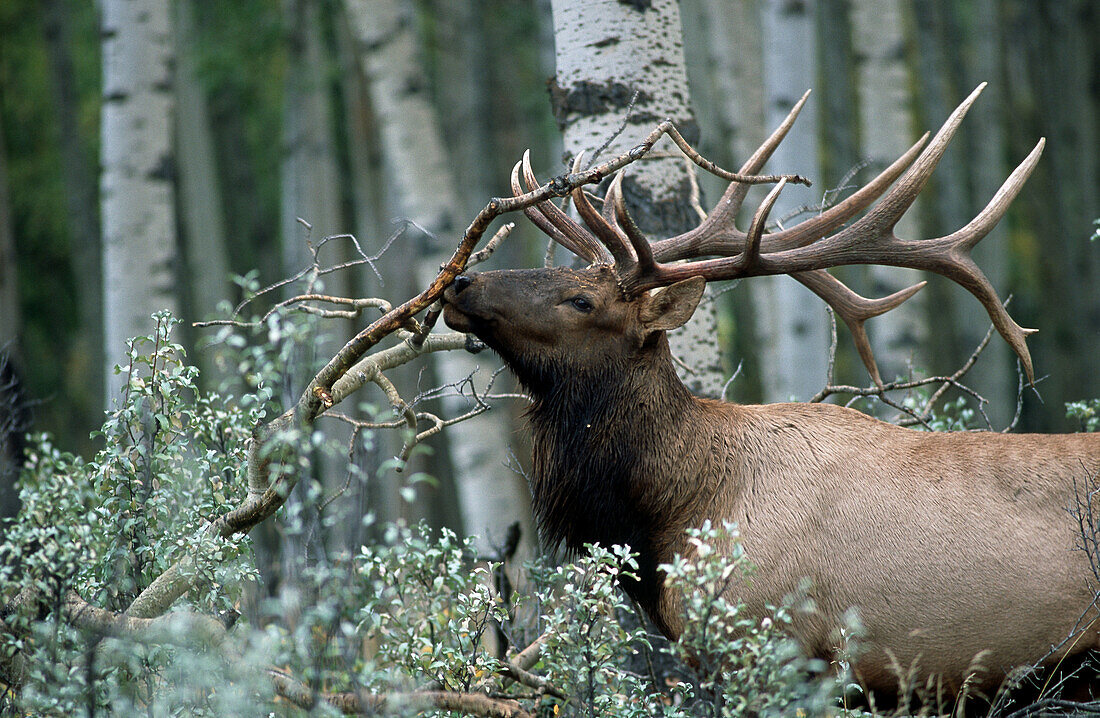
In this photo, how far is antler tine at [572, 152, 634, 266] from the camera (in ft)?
12.2

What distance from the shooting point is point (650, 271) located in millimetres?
3783

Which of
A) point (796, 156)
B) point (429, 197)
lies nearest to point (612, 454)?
point (429, 197)

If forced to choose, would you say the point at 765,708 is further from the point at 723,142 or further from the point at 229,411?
the point at 723,142

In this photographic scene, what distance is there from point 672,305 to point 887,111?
550 centimetres

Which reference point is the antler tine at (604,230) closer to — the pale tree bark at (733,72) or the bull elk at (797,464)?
the bull elk at (797,464)

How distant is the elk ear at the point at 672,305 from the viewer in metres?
3.67

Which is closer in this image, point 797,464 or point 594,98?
point 797,464

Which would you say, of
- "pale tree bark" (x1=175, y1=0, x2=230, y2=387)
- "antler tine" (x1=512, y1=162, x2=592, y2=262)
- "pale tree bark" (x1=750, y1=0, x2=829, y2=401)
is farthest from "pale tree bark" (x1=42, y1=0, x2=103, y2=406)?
"antler tine" (x1=512, y1=162, x2=592, y2=262)

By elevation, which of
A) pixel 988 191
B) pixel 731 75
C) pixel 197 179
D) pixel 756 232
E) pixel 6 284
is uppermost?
pixel 731 75

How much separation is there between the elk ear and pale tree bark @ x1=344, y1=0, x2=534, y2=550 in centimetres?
288

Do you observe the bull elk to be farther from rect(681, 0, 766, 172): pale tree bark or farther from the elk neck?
rect(681, 0, 766, 172): pale tree bark

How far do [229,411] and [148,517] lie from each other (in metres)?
0.94

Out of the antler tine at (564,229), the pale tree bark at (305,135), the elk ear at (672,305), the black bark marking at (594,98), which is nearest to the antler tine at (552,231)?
the antler tine at (564,229)

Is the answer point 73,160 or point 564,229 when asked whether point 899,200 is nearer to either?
point 564,229
